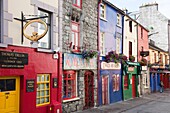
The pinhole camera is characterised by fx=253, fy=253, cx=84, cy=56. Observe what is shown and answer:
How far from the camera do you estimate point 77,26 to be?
15.6 m

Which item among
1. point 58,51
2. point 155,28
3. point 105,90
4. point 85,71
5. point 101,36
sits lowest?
point 105,90

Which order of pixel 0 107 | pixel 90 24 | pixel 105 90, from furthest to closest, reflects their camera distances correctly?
pixel 105 90
pixel 90 24
pixel 0 107

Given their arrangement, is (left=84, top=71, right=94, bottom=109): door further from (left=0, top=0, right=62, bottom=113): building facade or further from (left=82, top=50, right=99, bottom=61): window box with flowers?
(left=0, top=0, right=62, bottom=113): building facade

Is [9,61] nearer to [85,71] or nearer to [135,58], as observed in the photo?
[85,71]

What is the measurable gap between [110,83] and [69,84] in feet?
19.2

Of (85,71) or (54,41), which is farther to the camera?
(85,71)

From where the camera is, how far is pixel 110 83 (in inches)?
777

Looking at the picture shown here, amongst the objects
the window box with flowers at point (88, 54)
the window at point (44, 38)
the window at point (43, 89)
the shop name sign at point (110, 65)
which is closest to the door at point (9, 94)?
the window at point (43, 89)

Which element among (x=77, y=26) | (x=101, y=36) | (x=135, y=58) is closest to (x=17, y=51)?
(x=77, y=26)

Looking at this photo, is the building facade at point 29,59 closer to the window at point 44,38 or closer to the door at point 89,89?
the window at point 44,38

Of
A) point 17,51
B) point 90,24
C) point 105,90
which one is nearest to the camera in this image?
point 17,51

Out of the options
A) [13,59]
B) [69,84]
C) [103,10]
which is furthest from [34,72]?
[103,10]

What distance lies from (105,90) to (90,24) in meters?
5.18

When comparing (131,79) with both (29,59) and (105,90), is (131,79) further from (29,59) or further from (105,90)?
(29,59)
